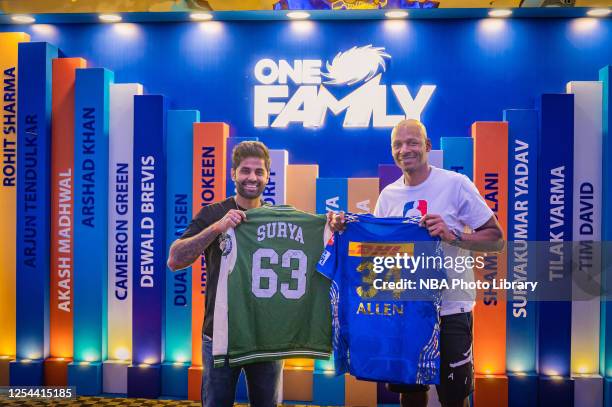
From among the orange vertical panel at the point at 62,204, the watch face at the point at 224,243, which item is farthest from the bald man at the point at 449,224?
the orange vertical panel at the point at 62,204

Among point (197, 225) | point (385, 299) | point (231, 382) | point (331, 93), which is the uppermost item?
point (331, 93)

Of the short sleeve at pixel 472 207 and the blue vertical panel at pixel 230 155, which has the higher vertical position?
the blue vertical panel at pixel 230 155

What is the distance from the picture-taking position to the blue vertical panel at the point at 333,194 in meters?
4.24

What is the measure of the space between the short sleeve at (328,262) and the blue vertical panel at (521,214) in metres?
2.07

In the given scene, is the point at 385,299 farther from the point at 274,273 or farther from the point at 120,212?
the point at 120,212

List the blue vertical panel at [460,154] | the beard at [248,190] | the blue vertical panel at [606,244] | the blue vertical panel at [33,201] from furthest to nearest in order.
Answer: the blue vertical panel at [33,201] → the blue vertical panel at [460,154] → the blue vertical panel at [606,244] → the beard at [248,190]

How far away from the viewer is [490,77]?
4598 mm

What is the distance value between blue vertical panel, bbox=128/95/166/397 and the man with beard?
1.95 meters

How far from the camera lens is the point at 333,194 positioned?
167 inches

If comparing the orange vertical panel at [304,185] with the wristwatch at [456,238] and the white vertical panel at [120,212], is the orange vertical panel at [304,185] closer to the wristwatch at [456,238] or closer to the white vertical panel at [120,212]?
the white vertical panel at [120,212]

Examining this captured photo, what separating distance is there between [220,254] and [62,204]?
257 centimetres

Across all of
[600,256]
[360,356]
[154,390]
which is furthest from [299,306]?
[600,256]

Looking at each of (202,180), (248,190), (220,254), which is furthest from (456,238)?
(202,180)

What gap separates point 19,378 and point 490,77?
457 centimetres
